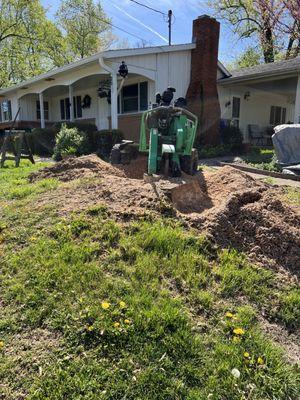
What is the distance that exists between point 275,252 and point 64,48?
→ 36.5 meters

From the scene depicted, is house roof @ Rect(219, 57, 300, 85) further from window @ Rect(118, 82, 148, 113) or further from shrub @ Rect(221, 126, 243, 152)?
window @ Rect(118, 82, 148, 113)

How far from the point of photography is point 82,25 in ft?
122

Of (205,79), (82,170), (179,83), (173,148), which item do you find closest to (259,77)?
(205,79)

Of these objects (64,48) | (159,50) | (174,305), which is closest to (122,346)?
(174,305)

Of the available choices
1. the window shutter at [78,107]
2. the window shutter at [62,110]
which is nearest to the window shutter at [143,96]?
the window shutter at [78,107]

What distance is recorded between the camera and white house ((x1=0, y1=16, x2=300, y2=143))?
13.1m

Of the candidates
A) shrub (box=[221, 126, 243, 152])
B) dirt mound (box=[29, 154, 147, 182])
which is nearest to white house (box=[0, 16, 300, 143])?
shrub (box=[221, 126, 243, 152])

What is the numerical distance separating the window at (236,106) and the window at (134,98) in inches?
199

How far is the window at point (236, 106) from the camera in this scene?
1746 cm

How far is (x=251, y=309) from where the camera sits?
294 cm

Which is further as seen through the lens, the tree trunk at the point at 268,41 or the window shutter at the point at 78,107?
the tree trunk at the point at 268,41

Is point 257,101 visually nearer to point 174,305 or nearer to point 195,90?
point 195,90

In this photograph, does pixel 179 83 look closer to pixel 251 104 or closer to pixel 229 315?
pixel 251 104

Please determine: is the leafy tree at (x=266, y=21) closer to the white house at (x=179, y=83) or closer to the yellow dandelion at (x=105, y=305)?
the white house at (x=179, y=83)
